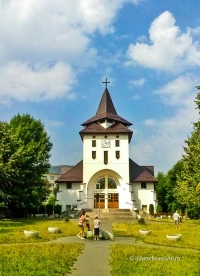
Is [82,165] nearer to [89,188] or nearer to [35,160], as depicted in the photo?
[89,188]

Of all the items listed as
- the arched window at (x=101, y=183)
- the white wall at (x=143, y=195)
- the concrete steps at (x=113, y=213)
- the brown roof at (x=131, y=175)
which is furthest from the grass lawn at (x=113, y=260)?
the arched window at (x=101, y=183)

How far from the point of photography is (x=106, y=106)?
52.6 m

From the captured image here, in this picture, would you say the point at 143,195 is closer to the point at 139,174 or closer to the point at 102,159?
the point at 139,174

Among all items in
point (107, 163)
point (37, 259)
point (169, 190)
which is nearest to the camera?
point (37, 259)

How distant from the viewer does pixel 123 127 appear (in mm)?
48094

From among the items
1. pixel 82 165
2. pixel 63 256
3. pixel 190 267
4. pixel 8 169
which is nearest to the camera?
pixel 190 267

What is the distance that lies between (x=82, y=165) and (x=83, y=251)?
35805mm

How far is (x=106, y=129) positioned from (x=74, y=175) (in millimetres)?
7847

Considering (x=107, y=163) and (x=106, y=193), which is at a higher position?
(x=107, y=163)

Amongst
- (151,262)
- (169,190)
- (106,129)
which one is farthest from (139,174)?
(151,262)

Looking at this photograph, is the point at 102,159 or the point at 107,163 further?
the point at 102,159

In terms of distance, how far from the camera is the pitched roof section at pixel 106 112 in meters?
49.1

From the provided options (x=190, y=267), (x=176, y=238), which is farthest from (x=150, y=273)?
(x=176, y=238)

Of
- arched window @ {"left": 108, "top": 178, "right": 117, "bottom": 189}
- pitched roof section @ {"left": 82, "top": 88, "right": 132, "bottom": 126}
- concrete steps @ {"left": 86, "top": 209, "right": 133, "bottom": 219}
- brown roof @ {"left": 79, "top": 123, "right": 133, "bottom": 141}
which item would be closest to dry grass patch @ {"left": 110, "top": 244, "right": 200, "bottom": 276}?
concrete steps @ {"left": 86, "top": 209, "right": 133, "bottom": 219}
